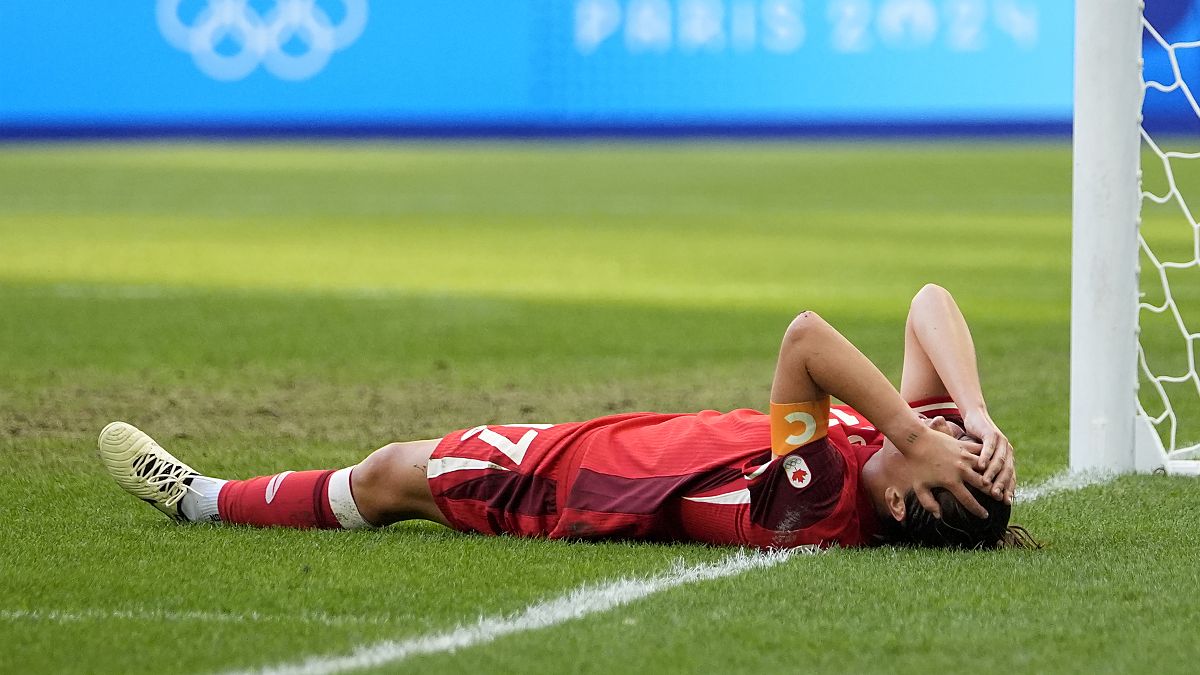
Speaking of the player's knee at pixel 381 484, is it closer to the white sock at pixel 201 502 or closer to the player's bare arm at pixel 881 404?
the white sock at pixel 201 502

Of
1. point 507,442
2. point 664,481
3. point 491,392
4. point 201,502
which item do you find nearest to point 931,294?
point 664,481

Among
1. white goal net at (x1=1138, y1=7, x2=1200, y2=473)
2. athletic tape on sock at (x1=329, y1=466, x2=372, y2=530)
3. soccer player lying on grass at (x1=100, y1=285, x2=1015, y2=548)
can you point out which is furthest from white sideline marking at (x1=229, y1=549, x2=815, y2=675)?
white goal net at (x1=1138, y1=7, x2=1200, y2=473)

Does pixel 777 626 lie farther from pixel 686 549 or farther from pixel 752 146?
pixel 752 146

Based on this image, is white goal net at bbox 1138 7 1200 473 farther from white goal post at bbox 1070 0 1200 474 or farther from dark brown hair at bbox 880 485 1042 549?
dark brown hair at bbox 880 485 1042 549

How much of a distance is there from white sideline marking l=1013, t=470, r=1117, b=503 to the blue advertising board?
18.0m

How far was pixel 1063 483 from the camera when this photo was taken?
4.87 m

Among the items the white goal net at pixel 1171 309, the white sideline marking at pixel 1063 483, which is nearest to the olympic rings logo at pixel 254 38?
the white goal net at pixel 1171 309

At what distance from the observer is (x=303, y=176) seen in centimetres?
2239

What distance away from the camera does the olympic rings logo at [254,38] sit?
22.1 meters

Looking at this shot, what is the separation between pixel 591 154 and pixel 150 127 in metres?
7.84

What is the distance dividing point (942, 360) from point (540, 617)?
3.78 ft

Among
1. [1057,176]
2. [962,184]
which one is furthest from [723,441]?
[1057,176]

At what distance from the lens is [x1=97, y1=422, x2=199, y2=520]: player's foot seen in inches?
167

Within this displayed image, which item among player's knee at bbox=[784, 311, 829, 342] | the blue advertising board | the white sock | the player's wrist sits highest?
player's knee at bbox=[784, 311, 829, 342]
